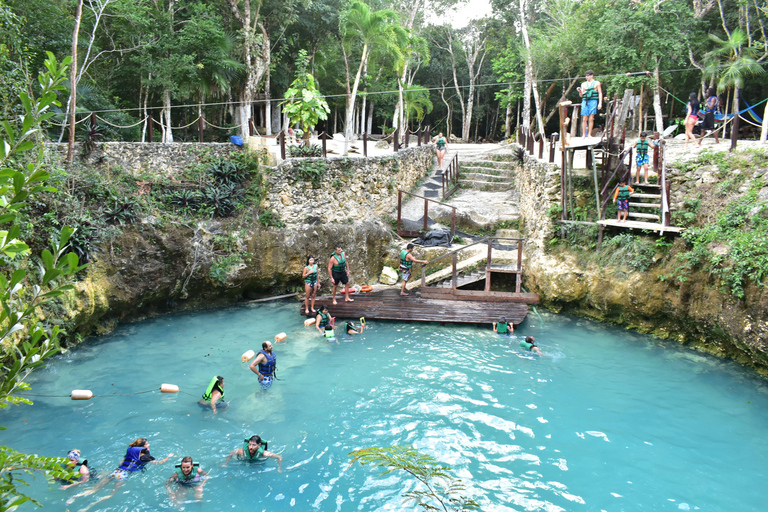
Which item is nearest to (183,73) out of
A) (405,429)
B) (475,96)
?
(405,429)

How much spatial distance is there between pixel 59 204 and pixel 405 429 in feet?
31.3

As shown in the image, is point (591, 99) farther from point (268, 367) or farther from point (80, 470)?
point (80, 470)

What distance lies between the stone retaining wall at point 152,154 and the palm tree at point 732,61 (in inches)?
690

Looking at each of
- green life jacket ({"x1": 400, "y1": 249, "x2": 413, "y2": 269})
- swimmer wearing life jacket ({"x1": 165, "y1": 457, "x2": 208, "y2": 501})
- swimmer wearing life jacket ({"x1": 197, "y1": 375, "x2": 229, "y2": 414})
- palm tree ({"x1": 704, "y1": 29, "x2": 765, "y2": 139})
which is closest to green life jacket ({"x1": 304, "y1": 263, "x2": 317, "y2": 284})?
green life jacket ({"x1": 400, "y1": 249, "x2": 413, "y2": 269})

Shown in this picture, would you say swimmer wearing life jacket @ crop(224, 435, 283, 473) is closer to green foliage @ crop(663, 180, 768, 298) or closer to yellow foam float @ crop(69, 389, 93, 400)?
yellow foam float @ crop(69, 389, 93, 400)

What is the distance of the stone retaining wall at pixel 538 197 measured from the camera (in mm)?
13547

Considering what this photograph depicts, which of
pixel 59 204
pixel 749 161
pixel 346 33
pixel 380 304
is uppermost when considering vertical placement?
pixel 346 33

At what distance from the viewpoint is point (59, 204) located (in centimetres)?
1109

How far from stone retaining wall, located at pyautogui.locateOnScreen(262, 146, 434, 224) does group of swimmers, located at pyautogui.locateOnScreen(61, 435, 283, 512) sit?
8.50 m

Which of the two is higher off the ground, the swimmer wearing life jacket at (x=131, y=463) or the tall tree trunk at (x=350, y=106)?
the tall tree trunk at (x=350, y=106)

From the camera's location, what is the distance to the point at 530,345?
412 inches

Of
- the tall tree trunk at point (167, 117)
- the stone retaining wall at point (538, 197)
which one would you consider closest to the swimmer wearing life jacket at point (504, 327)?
the stone retaining wall at point (538, 197)

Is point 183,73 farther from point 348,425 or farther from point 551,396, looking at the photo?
point 551,396

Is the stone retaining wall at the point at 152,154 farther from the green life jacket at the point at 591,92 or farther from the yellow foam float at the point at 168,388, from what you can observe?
the green life jacket at the point at 591,92
